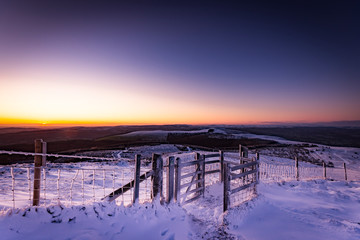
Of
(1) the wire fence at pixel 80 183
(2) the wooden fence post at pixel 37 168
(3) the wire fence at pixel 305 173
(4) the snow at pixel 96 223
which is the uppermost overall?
(2) the wooden fence post at pixel 37 168

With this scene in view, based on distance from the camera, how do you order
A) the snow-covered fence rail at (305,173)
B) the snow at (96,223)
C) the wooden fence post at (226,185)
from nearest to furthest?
1. the snow at (96,223)
2. the wooden fence post at (226,185)
3. the snow-covered fence rail at (305,173)

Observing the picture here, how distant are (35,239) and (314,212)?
806 cm

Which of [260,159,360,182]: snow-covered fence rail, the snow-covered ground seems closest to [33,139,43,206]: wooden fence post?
the snow-covered ground

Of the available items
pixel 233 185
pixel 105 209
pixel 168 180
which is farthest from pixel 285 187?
pixel 105 209

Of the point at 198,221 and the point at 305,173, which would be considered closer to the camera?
the point at 198,221

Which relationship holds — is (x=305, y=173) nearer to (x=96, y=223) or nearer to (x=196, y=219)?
(x=196, y=219)

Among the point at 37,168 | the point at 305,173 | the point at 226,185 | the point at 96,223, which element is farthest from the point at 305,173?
the point at 37,168

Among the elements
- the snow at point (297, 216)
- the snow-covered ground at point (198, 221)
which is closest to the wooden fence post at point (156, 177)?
the snow-covered ground at point (198, 221)

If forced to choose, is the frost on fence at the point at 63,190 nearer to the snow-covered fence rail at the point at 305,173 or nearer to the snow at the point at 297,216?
the snow at the point at 297,216

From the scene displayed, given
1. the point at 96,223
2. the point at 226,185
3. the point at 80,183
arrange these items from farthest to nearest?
the point at 80,183 → the point at 226,185 → the point at 96,223

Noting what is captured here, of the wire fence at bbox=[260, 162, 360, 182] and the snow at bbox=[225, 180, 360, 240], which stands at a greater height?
the snow at bbox=[225, 180, 360, 240]

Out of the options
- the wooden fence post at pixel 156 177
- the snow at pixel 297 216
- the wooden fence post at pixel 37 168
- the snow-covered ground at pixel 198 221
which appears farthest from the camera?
the wooden fence post at pixel 156 177

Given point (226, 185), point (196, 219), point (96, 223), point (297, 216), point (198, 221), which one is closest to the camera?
point (96, 223)

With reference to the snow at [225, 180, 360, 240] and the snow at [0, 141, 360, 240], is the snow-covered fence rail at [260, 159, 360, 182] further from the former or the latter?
the snow at [0, 141, 360, 240]
